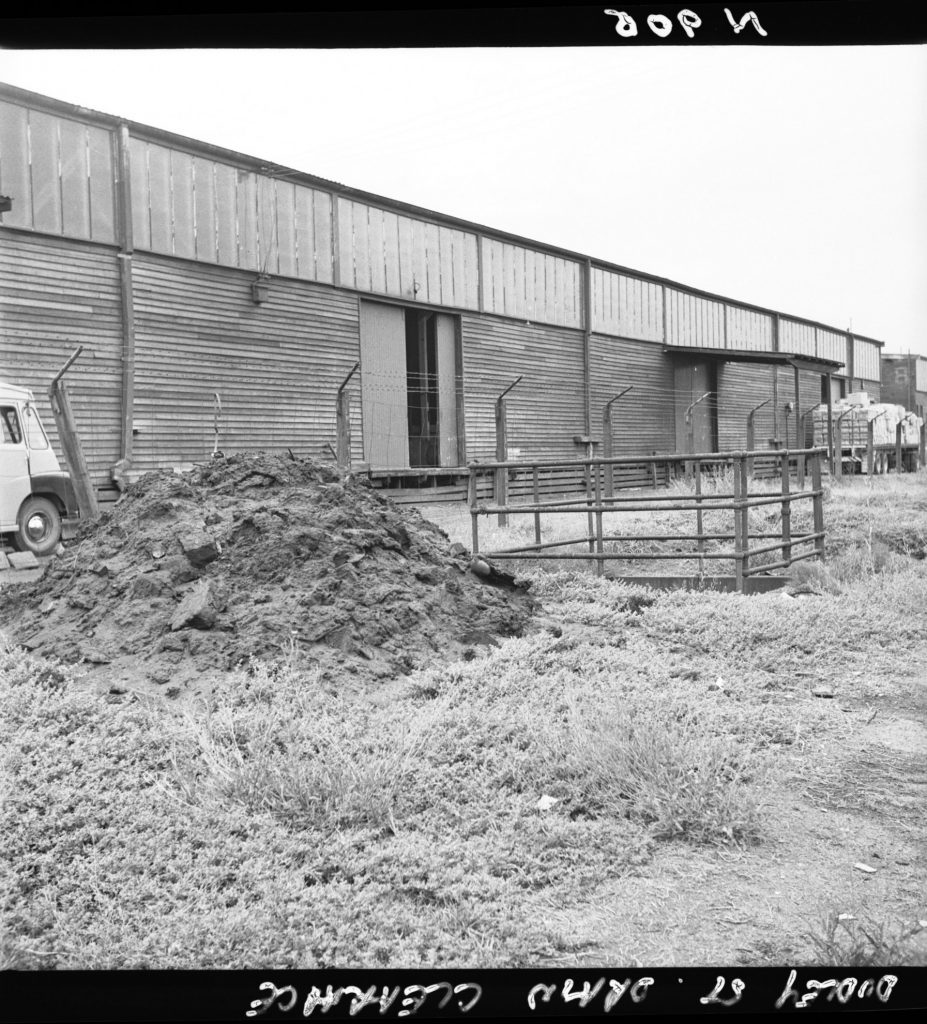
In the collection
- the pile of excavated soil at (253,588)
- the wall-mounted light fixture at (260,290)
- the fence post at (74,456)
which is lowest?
the pile of excavated soil at (253,588)

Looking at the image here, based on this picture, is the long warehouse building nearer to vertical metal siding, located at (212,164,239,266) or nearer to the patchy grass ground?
vertical metal siding, located at (212,164,239,266)

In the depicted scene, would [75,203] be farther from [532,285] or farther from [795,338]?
[795,338]

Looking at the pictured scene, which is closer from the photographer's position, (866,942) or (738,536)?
(866,942)

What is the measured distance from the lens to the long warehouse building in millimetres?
11641

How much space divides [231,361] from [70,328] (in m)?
2.49

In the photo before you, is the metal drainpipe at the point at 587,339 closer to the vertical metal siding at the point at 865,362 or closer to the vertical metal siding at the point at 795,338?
the vertical metal siding at the point at 795,338

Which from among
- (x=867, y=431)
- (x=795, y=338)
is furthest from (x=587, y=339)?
(x=867, y=431)

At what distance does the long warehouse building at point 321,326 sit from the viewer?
1164 cm

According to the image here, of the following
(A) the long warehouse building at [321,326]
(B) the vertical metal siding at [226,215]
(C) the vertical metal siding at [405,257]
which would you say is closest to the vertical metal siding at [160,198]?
(A) the long warehouse building at [321,326]

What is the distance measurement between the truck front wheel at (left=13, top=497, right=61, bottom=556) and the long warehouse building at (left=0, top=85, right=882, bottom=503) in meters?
1.93

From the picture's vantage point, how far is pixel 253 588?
19.2 ft

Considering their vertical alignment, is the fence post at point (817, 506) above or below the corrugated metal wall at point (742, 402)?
below

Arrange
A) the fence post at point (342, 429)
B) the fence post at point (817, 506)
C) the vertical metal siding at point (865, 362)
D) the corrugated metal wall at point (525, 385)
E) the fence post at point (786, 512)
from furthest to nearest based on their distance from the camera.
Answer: the vertical metal siding at point (865, 362) < the corrugated metal wall at point (525, 385) < the fence post at point (342, 429) < the fence post at point (817, 506) < the fence post at point (786, 512)

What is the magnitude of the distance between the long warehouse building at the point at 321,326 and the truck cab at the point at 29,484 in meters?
0.99
